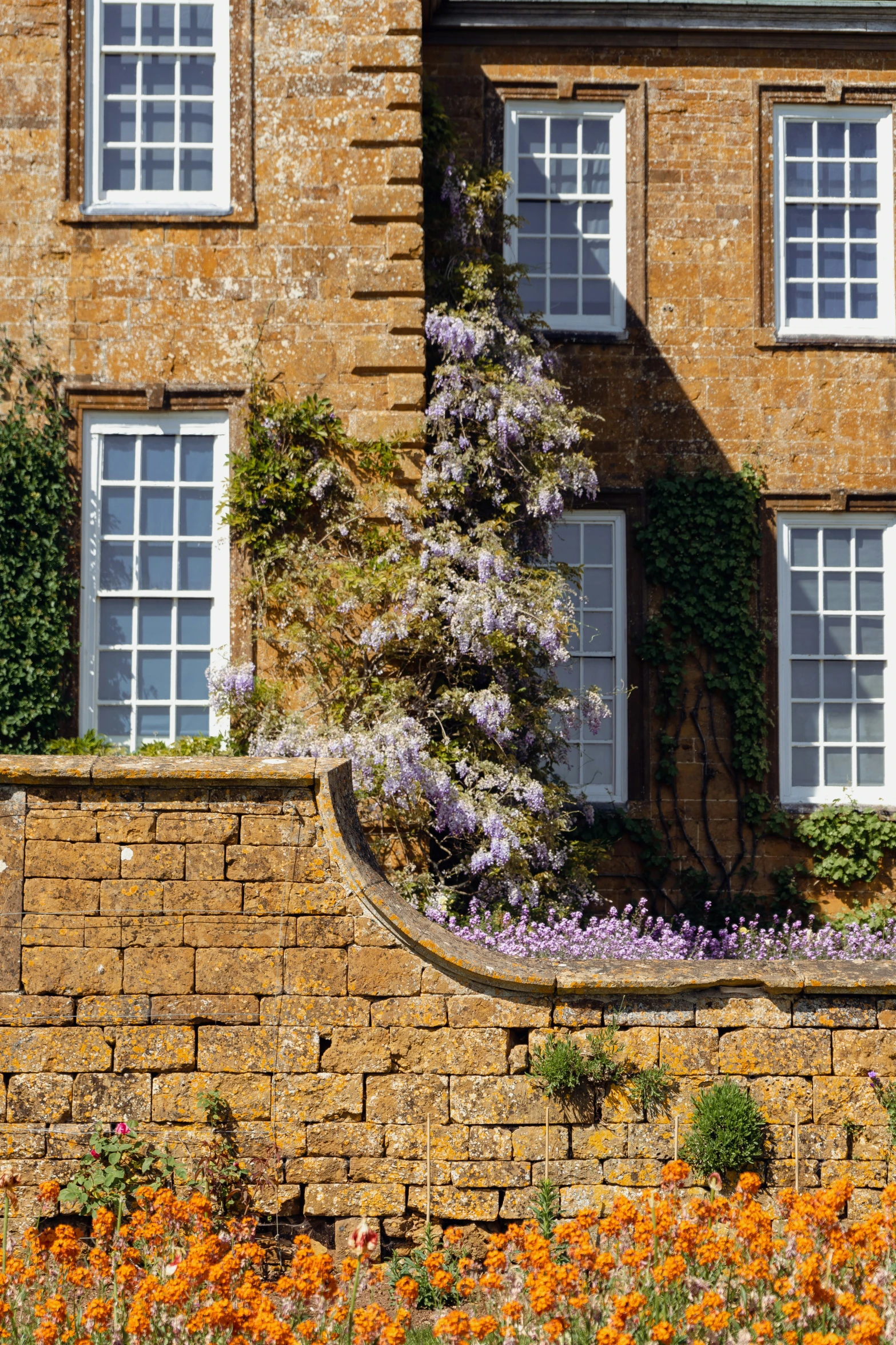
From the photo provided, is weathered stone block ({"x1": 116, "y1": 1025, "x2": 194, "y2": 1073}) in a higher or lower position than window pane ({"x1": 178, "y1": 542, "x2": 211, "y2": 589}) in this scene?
lower

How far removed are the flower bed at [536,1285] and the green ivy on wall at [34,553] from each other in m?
4.55

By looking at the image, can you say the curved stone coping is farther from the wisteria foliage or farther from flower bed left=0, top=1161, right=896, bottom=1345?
the wisteria foliage

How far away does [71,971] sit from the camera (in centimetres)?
552

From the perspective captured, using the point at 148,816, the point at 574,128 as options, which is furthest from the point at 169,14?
the point at 148,816

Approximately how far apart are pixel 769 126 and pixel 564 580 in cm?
467

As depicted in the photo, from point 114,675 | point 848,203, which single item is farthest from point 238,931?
point 848,203

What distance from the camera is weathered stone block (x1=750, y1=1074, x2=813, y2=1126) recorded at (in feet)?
18.2

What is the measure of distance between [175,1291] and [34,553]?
6.15 m

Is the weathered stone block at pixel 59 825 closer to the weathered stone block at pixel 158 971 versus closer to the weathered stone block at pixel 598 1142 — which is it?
the weathered stone block at pixel 158 971

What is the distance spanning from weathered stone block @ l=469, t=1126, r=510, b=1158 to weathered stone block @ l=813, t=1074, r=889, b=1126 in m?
1.26

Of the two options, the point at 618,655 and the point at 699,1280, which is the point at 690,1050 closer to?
the point at 699,1280

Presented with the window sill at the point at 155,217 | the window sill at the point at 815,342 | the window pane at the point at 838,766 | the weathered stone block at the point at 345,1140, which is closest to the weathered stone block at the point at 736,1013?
the weathered stone block at the point at 345,1140

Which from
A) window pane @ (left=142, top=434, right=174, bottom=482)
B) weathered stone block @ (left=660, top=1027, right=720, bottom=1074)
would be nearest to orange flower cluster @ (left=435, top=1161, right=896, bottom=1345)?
weathered stone block @ (left=660, top=1027, right=720, bottom=1074)

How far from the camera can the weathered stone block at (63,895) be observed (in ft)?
18.1
